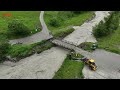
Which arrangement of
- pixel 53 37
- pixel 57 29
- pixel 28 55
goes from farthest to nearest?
1. pixel 57 29
2. pixel 53 37
3. pixel 28 55

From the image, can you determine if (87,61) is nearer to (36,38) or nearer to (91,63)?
(91,63)

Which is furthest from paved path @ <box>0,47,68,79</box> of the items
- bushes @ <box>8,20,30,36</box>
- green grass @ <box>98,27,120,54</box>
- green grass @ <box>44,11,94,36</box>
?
green grass @ <box>44,11,94,36</box>

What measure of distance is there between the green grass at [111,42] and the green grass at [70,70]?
4.73 m

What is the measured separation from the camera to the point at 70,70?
18125 millimetres

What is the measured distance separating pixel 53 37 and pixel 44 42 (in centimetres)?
147

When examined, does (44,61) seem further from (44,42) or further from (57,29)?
(57,29)

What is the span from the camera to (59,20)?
96.7 ft

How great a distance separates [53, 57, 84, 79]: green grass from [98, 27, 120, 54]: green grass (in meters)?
4.73

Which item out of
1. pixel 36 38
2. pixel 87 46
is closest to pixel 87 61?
pixel 87 46

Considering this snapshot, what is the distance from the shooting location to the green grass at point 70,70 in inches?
676

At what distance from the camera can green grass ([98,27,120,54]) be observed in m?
22.6

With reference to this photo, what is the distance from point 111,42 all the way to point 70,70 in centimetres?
834

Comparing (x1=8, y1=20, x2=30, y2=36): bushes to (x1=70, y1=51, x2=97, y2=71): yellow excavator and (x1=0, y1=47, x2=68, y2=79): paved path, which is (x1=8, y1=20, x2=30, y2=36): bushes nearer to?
(x1=0, y1=47, x2=68, y2=79): paved path
